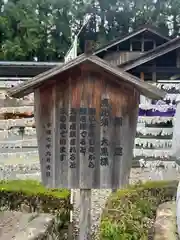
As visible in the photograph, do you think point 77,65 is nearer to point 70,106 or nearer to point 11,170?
point 70,106

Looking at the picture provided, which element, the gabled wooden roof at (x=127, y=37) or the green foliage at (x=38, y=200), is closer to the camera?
the green foliage at (x=38, y=200)

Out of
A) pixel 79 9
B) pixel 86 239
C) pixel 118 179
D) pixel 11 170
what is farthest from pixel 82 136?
pixel 79 9

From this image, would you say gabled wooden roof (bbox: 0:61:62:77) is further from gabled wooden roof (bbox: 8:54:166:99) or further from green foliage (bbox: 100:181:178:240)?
gabled wooden roof (bbox: 8:54:166:99)

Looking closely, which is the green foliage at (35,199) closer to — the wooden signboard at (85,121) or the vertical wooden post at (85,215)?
the vertical wooden post at (85,215)

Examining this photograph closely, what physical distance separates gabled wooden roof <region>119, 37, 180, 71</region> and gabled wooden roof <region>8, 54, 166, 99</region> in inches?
260

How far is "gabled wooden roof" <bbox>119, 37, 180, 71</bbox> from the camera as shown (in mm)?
10602

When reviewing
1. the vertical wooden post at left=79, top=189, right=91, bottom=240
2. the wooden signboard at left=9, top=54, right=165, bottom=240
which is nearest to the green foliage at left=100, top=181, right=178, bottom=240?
the vertical wooden post at left=79, top=189, right=91, bottom=240

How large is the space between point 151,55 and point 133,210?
6.67 metres

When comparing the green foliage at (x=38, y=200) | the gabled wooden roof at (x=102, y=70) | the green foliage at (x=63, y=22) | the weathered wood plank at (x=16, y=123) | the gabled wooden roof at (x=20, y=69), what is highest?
the green foliage at (x=63, y=22)

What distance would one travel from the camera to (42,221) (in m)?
4.89

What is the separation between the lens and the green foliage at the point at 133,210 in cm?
424

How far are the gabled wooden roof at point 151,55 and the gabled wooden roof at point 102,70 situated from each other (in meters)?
6.62

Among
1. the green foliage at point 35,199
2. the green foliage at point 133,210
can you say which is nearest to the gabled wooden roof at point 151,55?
the green foliage at point 133,210

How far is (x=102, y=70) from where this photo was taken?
388 centimetres
